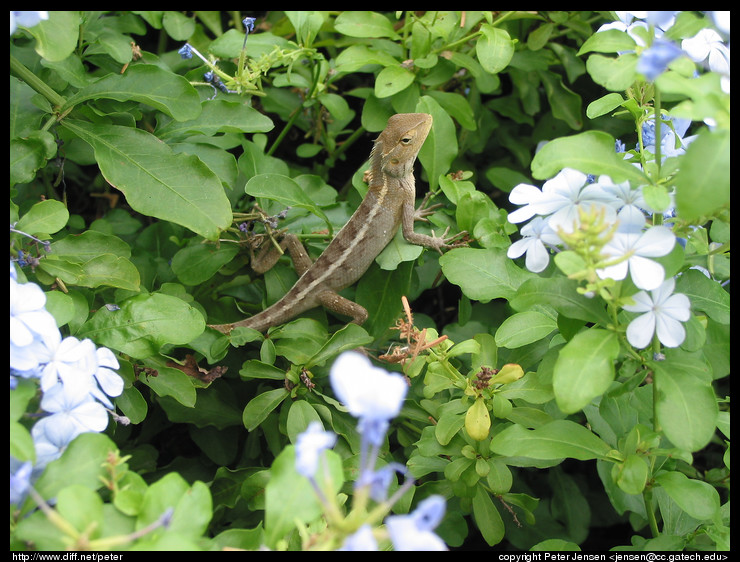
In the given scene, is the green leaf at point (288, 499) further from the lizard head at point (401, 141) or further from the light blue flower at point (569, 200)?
the lizard head at point (401, 141)

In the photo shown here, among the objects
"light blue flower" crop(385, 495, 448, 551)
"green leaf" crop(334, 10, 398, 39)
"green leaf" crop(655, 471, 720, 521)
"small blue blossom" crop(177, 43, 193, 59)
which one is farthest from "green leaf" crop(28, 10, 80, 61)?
"green leaf" crop(655, 471, 720, 521)

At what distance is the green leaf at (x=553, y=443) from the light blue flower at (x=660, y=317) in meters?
0.34

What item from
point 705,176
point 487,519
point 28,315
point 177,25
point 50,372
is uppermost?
point 705,176

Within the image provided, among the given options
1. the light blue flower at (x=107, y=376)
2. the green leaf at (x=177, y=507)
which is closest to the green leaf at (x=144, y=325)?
the light blue flower at (x=107, y=376)

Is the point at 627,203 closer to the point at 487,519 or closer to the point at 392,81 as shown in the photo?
the point at 487,519

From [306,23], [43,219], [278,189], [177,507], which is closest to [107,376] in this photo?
Result: [177,507]

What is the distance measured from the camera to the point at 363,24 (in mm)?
2664

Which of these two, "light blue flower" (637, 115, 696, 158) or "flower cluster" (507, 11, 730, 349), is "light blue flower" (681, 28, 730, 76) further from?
"light blue flower" (637, 115, 696, 158)

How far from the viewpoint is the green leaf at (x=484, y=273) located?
197 cm

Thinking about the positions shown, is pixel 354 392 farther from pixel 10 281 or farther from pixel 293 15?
pixel 293 15

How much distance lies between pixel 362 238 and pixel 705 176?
1.80 meters

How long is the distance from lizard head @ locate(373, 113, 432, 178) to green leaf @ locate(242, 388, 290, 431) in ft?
4.30
